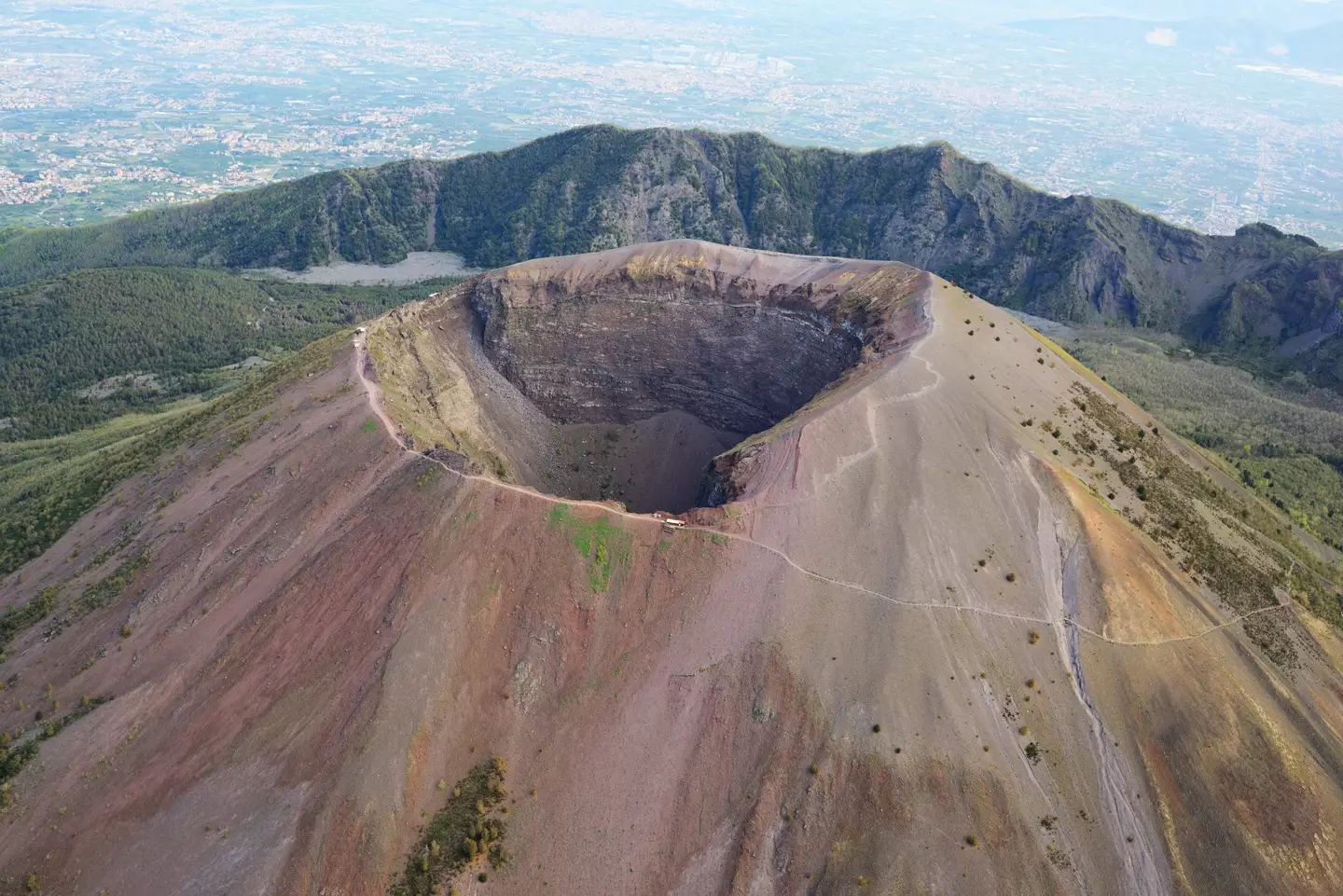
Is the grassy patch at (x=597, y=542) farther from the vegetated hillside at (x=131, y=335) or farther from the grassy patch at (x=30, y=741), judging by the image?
the vegetated hillside at (x=131, y=335)

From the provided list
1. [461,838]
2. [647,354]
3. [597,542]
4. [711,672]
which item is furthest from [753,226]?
[461,838]

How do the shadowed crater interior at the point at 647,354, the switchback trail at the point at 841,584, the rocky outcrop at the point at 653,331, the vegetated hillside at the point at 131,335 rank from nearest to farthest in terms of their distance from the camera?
the switchback trail at the point at 841,584 < the shadowed crater interior at the point at 647,354 < the rocky outcrop at the point at 653,331 < the vegetated hillside at the point at 131,335

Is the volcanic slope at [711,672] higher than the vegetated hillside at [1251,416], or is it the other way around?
the volcanic slope at [711,672]

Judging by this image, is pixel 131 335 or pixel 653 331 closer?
pixel 653 331

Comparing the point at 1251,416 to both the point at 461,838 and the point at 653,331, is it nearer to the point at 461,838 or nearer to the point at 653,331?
the point at 653,331

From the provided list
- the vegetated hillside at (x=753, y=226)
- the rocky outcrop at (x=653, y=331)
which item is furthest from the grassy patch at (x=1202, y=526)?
the vegetated hillside at (x=753, y=226)
